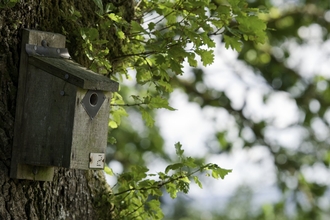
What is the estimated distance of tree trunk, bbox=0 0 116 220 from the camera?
2730 mm

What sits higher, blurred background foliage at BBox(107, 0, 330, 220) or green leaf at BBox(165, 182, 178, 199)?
blurred background foliage at BBox(107, 0, 330, 220)

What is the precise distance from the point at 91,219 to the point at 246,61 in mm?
5234

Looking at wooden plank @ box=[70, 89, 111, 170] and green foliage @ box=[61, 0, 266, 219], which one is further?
green foliage @ box=[61, 0, 266, 219]

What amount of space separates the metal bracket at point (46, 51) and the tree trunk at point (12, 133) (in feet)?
0.15

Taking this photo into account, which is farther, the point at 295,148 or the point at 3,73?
the point at 295,148

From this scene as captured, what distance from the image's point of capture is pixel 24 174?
8.96 ft

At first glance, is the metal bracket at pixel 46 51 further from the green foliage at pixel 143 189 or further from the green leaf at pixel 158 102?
the green foliage at pixel 143 189

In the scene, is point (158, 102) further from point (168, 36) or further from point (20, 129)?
point (20, 129)

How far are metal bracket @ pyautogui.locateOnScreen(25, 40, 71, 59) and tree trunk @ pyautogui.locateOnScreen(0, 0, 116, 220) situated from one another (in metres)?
0.05

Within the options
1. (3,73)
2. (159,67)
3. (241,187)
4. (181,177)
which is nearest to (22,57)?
(3,73)

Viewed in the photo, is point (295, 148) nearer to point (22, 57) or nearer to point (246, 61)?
point (246, 61)

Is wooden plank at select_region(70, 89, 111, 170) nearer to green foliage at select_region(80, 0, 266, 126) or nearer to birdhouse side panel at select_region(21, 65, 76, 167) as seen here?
birdhouse side panel at select_region(21, 65, 76, 167)

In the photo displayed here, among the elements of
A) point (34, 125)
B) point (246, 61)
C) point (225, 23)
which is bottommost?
point (34, 125)

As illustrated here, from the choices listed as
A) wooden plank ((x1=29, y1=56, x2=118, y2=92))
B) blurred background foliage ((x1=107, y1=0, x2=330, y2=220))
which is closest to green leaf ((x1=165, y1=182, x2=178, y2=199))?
wooden plank ((x1=29, y1=56, x2=118, y2=92))
